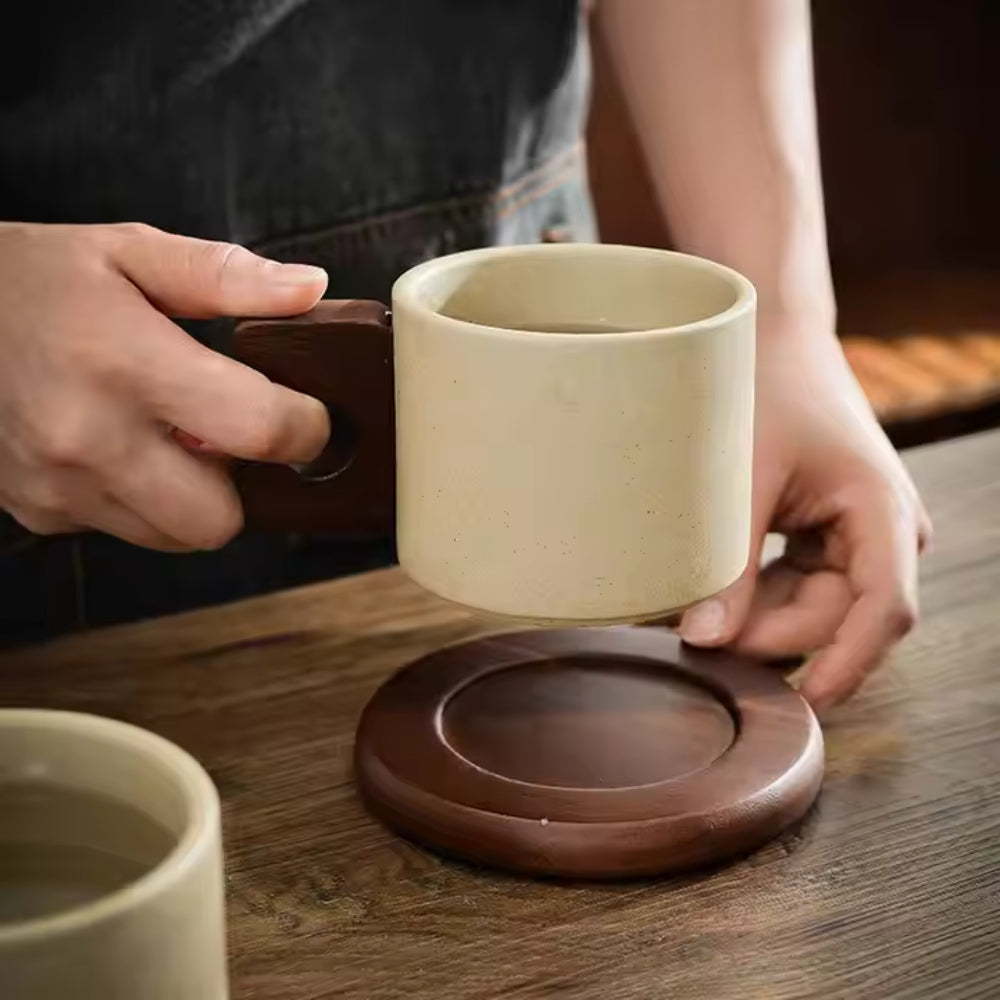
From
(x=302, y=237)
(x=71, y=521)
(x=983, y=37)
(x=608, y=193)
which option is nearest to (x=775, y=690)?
(x=71, y=521)

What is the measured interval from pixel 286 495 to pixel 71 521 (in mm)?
152

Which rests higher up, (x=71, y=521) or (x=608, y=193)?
→ (x=71, y=521)

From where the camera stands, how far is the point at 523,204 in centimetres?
117

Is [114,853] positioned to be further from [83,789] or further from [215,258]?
[215,258]

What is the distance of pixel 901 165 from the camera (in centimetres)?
270

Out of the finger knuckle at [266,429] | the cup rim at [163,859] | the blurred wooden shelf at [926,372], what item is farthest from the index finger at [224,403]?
the blurred wooden shelf at [926,372]

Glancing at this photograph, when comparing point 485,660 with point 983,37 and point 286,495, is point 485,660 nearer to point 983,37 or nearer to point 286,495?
point 286,495

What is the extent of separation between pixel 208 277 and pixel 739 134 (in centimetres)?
46

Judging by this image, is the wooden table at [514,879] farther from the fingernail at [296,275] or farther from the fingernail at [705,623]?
the fingernail at [296,275]

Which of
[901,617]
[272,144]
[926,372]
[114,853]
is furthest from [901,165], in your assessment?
[114,853]

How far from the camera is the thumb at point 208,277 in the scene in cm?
70

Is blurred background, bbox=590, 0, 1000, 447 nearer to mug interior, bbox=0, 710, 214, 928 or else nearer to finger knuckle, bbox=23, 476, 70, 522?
finger knuckle, bbox=23, 476, 70, 522

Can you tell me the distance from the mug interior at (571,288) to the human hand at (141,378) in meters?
0.07

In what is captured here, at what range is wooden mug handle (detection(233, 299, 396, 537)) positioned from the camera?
69 centimetres
